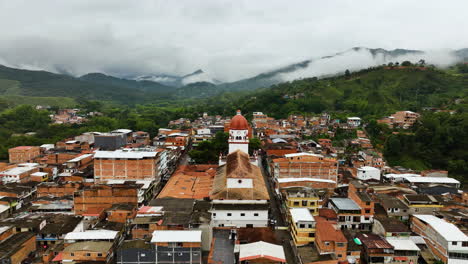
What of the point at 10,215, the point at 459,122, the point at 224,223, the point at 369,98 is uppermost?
the point at 369,98

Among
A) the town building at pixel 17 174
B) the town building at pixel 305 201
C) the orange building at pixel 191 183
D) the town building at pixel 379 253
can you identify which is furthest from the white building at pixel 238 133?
the town building at pixel 17 174

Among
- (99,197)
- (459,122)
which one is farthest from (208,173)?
(459,122)

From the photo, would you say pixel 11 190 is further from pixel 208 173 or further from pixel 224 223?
pixel 224 223

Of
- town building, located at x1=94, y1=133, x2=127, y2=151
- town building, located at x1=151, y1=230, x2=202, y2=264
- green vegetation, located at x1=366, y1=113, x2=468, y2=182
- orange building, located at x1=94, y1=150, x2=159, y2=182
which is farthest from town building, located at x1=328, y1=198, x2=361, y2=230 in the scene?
town building, located at x1=94, y1=133, x2=127, y2=151

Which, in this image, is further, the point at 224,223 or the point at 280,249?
the point at 224,223

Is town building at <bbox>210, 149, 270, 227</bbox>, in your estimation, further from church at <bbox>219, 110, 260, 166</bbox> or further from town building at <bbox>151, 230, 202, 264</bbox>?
church at <bbox>219, 110, 260, 166</bbox>
